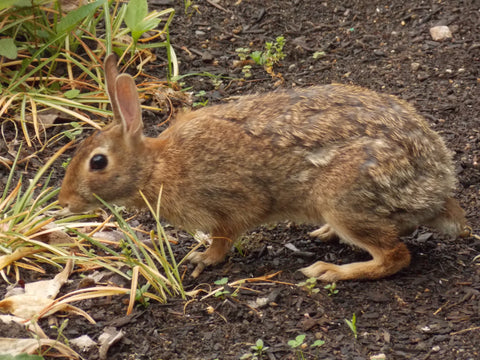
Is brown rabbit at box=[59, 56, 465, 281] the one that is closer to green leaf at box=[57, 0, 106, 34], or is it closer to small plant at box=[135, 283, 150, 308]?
small plant at box=[135, 283, 150, 308]

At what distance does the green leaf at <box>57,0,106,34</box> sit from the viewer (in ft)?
24.0

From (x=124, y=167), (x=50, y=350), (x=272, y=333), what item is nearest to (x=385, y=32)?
(x=124, y=167)

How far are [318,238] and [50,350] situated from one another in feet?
7.86

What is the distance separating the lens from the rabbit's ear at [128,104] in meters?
5.47

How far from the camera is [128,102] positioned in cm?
563

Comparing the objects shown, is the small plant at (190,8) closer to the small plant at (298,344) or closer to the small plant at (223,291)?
the small plant at (223,291)

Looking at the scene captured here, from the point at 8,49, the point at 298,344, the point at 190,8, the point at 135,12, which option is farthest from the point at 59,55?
the point at 298,344

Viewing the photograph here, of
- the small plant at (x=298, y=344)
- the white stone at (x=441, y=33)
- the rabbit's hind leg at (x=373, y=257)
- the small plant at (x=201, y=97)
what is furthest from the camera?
the white stone at (x=441, y=33)

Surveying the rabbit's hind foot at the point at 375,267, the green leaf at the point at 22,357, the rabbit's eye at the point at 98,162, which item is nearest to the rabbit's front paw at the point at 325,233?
the rabbit's hind foot at the point at 375,267

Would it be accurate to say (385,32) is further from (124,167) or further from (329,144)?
(124,167)

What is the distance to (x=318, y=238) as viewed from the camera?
21.2ft

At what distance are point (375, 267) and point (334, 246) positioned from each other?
73 cm

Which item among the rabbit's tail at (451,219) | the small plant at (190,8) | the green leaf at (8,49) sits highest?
the green leaf at (8,49)

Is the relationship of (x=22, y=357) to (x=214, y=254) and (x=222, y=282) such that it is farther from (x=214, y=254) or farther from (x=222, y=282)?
(x=214, y=254)
